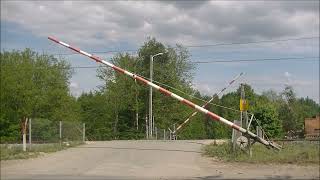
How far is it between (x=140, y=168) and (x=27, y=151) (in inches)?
321

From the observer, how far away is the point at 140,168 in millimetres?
18438

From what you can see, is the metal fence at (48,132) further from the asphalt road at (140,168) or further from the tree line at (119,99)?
the tree line at (119,99)

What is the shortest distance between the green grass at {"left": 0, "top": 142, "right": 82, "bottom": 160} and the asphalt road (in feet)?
2.33

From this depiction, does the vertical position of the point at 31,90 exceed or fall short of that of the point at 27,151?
it exceeds it

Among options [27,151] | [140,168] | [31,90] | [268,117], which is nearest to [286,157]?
[140,168]

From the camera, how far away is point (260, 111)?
60719mm

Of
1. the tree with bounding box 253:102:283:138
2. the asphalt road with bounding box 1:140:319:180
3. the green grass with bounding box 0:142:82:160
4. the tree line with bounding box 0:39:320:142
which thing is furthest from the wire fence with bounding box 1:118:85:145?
the tree with bounding box 253:102:283:138

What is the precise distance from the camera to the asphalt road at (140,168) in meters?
15.9

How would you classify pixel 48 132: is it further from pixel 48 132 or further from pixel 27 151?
pixel 27 151

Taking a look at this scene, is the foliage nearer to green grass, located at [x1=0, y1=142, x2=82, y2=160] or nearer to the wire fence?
the wire fence

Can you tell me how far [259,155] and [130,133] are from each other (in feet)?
127

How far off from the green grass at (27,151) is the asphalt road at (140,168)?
71cm

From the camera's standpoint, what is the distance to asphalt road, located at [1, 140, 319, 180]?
52.1ft

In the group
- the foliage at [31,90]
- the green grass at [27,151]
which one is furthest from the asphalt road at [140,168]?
the foliage at [31,90]
